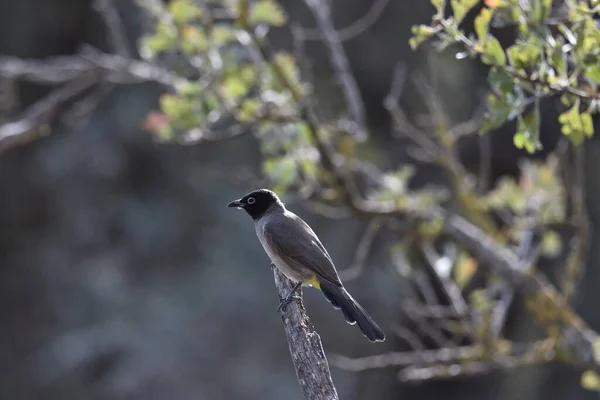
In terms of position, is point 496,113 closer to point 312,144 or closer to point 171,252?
point 312,144

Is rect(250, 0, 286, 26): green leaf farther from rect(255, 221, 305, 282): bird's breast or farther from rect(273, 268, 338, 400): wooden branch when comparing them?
rect(273, 268, 338, 400): wooden branch

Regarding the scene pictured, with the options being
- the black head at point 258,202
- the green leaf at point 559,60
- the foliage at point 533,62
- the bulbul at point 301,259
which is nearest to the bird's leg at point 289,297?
the bulbul at point 301,259

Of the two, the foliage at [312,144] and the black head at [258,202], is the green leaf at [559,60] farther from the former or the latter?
the black head at [258,202]

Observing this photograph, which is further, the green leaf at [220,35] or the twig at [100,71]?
the twig at [100,71]

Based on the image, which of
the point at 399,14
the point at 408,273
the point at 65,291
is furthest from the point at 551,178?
the point at 65,291

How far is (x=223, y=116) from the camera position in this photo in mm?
5703

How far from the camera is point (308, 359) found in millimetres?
3225

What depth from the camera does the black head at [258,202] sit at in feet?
17.0

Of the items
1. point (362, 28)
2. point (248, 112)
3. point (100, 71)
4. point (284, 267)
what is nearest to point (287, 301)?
point (284, 267)

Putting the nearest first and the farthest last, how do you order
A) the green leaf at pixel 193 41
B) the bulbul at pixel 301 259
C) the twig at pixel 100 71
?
1. the bulbul at pixel 301 259
2. the green leaf at pixel 193 41
3. the twig at pixel 100 71

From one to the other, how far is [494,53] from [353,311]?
4.97ft

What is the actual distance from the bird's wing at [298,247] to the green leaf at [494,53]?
1.59 metres

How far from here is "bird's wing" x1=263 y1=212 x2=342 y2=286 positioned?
450 centimetres

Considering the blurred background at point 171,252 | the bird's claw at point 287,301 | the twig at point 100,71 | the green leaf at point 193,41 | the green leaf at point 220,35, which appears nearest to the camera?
the bird's claw at point 287,301
